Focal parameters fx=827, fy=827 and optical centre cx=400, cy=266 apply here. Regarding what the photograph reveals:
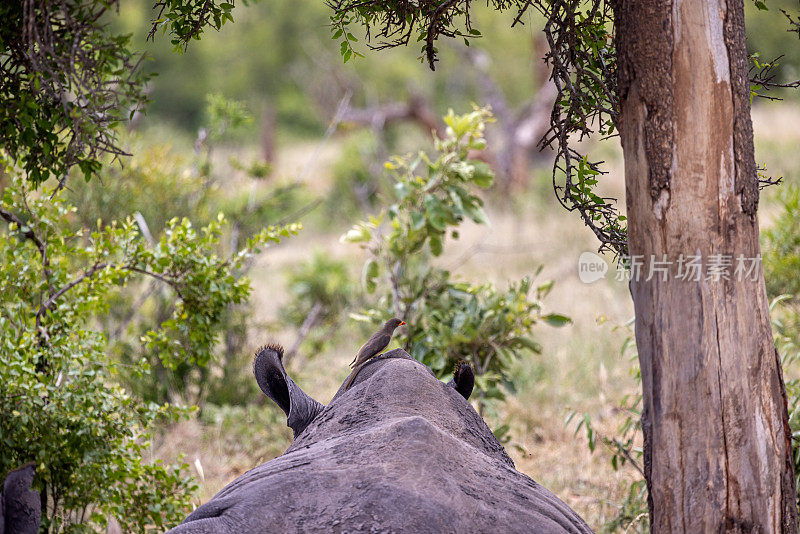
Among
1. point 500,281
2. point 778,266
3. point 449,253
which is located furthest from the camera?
point 449,253

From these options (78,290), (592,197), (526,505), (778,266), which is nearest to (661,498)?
(526,505)

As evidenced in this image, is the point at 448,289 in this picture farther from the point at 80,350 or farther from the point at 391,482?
the point at 391,482

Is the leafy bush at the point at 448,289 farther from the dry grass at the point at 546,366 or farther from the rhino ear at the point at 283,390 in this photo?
the rhino ear at the point at 283,390

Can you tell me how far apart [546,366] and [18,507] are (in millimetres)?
7013

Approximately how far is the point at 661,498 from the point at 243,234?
6.68 m

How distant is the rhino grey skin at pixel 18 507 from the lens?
7.07 feet

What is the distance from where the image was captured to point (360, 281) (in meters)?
10.2

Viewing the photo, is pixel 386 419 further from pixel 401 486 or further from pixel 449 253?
pixel 449 253

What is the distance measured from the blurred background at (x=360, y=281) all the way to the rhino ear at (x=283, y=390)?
4.08 feet

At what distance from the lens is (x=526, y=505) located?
2.29 metres

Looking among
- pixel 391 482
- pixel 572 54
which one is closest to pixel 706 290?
pixel 572 54

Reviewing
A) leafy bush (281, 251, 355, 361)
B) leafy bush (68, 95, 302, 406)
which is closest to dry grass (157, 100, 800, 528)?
leafy bush (281, 251, 355, 361)

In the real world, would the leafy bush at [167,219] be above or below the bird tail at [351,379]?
above

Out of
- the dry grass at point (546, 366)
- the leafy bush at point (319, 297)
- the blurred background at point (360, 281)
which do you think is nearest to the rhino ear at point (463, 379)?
the dry grass at point (546, 366)
